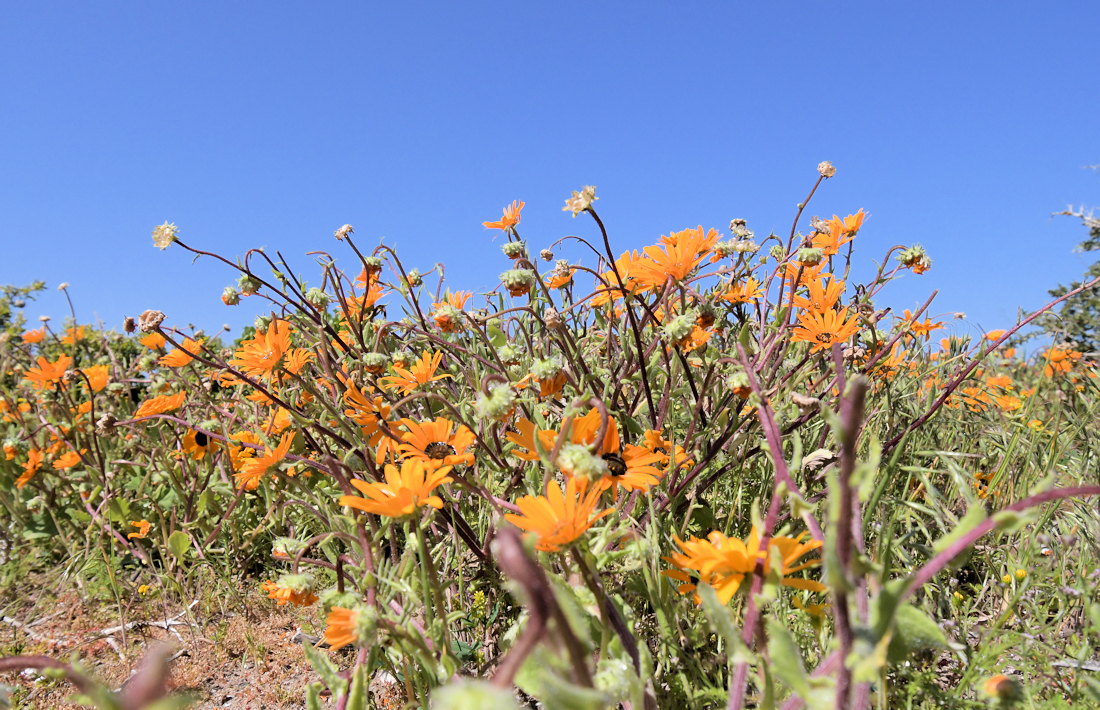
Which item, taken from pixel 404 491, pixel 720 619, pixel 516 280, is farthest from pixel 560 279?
pixel 720 619

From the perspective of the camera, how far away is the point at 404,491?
102cm

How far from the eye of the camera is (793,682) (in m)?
0.71

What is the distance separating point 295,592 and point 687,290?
1.32 metres

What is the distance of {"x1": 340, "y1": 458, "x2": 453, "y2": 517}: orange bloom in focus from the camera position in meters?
1.00

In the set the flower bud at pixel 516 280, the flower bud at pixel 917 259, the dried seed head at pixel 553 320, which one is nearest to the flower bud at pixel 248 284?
the flower bud at pixel 516 280

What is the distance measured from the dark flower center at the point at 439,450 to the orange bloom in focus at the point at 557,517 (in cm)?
46

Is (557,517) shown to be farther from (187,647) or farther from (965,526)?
(187,647)

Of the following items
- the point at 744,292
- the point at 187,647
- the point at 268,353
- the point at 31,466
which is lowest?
the point at 187,647

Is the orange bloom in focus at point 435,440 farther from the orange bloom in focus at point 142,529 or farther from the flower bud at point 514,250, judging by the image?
the orange bloom in focus at point 142,529

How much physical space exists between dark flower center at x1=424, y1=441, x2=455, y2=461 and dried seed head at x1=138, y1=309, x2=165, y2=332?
1.17m

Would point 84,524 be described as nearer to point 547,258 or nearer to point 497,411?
point 547,258

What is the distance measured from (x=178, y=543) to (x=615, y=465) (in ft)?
6.07

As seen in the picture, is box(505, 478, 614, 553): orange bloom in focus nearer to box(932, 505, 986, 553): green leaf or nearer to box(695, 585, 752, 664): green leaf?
box(695, 585, 752, 664): green leaf

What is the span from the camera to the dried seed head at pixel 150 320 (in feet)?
6.40
